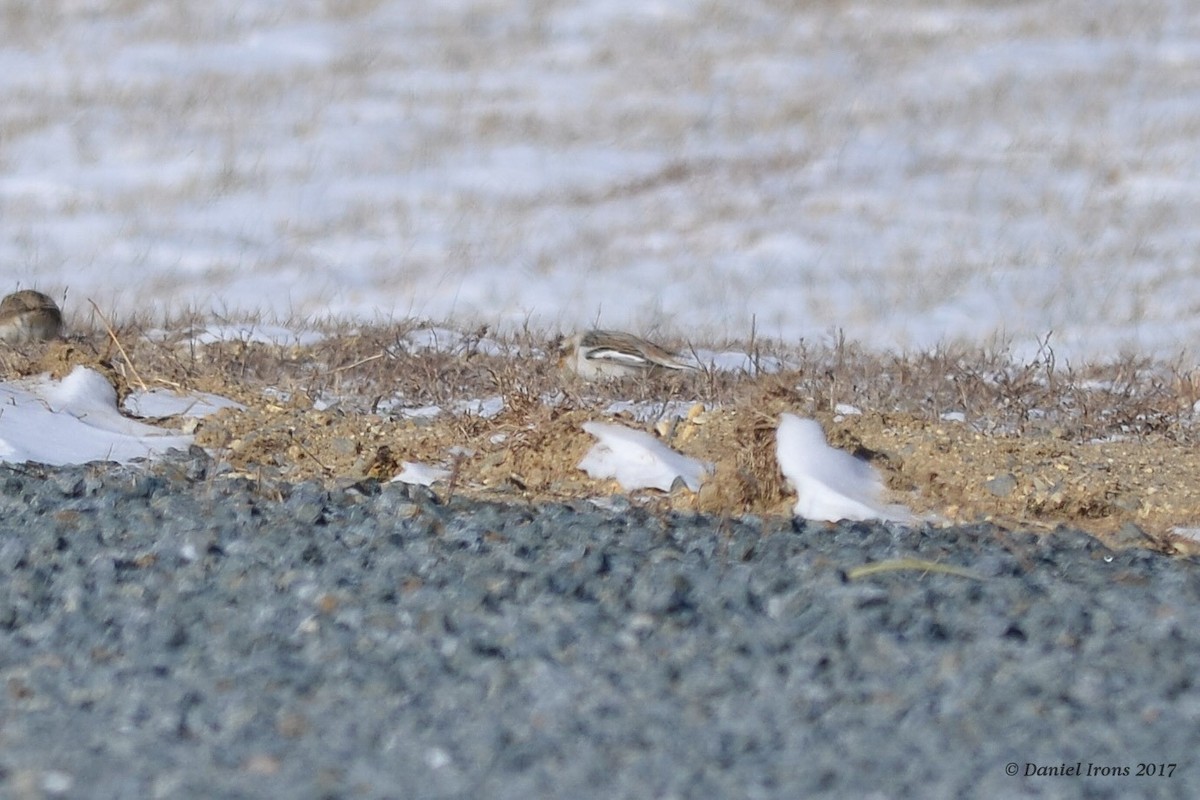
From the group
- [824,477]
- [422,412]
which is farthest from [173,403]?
[824,477]

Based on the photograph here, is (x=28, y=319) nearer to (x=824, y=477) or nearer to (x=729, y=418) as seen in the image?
(x=729, y=418)

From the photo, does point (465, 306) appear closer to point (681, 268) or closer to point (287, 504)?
point (681, 268)

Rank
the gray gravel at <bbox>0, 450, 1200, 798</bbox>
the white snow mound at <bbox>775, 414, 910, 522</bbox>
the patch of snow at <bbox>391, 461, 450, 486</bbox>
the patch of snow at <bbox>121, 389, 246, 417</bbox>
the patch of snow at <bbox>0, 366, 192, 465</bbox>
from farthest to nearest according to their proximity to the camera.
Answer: the patch of snow at <bbox>121, 389, 246, 417</bbox> → the patch of snow at <bbox>0, 366, 192, 465</bbox> → the patch of snow at <bbox>391, 461, 450, 486</bbox> → the white snow mound at <bbox>775, 414, 910, 522</bbox> → the gray gravel at <bbox>0, 450, 1200, 798</bbox>

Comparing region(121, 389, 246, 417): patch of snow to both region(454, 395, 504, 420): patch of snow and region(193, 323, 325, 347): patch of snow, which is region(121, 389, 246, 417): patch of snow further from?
region(193, 323, 325, 347): patch of snow

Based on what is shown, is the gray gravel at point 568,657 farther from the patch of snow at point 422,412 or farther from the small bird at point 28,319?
the small bird at point 28,319

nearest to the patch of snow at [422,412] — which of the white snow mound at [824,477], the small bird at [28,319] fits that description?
the white snow mound at [824,477]

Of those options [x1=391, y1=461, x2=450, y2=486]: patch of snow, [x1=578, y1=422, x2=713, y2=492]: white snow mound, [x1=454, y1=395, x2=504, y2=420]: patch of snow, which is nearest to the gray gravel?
[x1=578, y1=422, x2=713, y2=492]: white snow mound
